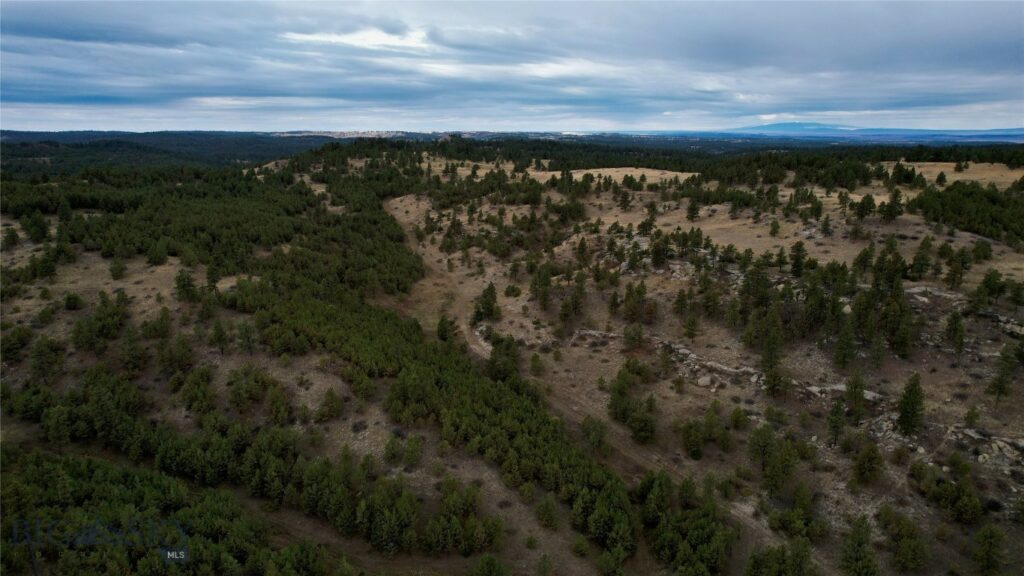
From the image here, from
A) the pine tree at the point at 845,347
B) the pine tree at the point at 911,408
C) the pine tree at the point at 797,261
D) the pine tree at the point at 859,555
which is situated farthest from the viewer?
the pine tree at the point at 797,261

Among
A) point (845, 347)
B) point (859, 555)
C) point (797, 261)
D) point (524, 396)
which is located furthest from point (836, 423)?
point (797, 261)

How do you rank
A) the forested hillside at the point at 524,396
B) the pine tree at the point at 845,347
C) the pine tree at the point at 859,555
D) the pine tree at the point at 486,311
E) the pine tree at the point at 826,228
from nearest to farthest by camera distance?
the pine tree at the point at 859,555 → the forested hillside at the point at 524,396 → the pine tree at the point at 845,347 → the pine tree at the point at 486,311 → the pine tree at the point at 826,228

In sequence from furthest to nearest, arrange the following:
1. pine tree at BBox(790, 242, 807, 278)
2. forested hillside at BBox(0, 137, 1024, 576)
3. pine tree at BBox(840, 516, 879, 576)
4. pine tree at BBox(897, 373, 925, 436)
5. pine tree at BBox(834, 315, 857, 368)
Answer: pine tree at BBox(790, 242, 807, 278) < pine tree at BBox(834, 315, 857, 368) < pine tree at BBox(897, 373, 925, 436) < forested hillside at BBox(0, 137, 1024, 576) < pine tree at BBox(840, 516, 879, 576)

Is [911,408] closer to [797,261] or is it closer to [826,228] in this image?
[797,261]

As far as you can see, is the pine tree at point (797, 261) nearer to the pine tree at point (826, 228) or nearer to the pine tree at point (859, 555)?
the pine tree at point (826, 228)

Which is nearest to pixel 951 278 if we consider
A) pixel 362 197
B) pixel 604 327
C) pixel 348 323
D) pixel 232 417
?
pixel 604 327

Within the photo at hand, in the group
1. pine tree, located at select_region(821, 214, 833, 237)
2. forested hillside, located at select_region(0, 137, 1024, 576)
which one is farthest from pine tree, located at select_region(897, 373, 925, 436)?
pine tree, located at select_region(821, 214, 833, 237)

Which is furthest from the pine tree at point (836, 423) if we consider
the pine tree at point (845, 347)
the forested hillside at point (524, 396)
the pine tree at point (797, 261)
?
the pine tree at point (797, 261)

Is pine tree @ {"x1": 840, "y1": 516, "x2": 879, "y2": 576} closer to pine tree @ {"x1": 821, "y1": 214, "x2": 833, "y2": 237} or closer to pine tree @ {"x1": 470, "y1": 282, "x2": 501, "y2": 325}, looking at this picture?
pine tree @ {"x1": 470, "y1": 282, "x2": 501, "y2": 325}
